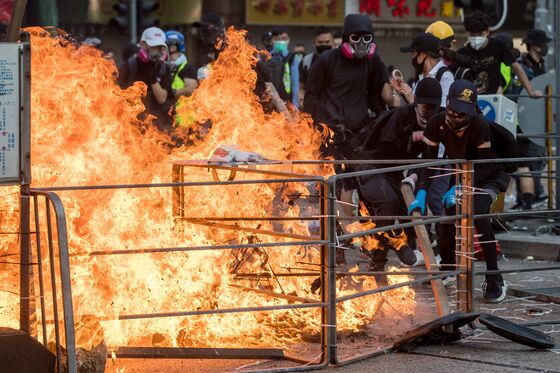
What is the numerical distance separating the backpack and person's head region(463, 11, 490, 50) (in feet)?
11.5

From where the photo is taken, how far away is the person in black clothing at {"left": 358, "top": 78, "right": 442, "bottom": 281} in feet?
30.0

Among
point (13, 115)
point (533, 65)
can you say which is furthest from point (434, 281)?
point (533, 65)

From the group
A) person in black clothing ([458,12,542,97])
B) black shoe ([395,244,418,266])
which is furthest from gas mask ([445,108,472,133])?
person in black clothing ([458,12,542,97])

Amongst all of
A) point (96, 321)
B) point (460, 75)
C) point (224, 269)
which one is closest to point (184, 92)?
point (460, 75)

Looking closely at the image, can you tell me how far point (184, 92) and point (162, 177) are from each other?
4.42 m

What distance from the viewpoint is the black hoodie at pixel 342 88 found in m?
10.4

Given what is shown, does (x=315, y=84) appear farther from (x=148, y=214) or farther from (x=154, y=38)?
(x=148, y=214)

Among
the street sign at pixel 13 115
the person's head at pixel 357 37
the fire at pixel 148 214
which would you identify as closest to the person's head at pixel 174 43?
the person's head at pixel 357 37

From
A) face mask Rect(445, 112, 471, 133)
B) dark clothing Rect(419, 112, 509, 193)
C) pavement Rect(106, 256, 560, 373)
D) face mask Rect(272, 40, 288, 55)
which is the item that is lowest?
pavement Rect(106, 256, 560, 373)

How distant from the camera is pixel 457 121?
831 centimetres

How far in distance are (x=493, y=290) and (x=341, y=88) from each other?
2.72 metres

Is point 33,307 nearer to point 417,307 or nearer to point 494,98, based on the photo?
point 417,307

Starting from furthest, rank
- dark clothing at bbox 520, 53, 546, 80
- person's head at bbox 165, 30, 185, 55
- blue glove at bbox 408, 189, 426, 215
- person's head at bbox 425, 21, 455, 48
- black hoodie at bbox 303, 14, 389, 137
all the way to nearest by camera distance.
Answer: dark clothing at bbox 520, 53, 546, 80 < person's head at bbox 165, 30, 185, 55 < person's head at bbox 425, 21, 455, 48 < black hoodie at bbox 303, 14, 389, 137 < blue glove at bbox 408, 189, 426, 215

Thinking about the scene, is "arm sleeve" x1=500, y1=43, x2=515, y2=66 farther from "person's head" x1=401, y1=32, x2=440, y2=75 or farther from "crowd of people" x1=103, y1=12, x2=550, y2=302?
"person's head" x1=401, y1=32, x2=440, y2=75
